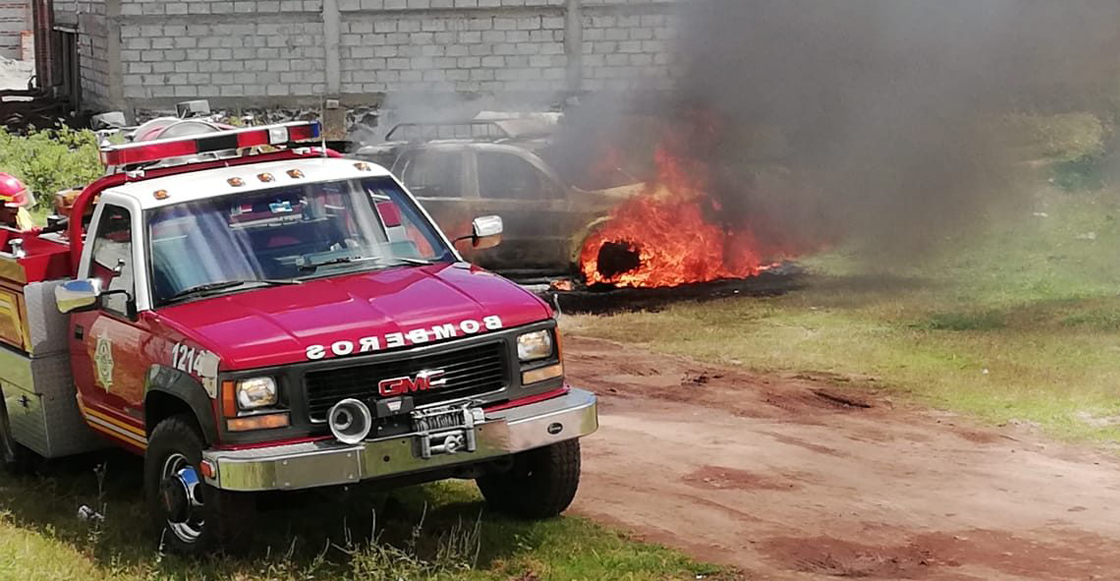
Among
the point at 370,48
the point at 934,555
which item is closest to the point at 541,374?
the point at 934,555

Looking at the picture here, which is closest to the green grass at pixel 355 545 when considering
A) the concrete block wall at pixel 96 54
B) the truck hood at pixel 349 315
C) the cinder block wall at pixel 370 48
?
the truck hood at pixel 349 315

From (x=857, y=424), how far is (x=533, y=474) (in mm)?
3080

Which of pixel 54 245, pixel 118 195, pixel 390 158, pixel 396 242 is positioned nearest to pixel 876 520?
pixel 396 242

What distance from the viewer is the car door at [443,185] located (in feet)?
51.8

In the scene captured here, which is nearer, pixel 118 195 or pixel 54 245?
pixel 118 195

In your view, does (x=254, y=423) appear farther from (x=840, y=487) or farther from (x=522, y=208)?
(x=522, y=208)

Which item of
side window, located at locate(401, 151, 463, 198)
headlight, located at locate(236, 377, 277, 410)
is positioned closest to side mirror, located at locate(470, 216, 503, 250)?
headlight, located at locate(236, 377, 277, 410)

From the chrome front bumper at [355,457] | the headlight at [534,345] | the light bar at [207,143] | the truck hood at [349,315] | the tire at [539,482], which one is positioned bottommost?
the tire at [539,482]

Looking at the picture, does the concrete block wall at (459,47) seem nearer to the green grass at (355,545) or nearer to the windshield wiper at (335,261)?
the green grass at (355,545)

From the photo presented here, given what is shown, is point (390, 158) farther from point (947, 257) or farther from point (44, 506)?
point (44, 506)

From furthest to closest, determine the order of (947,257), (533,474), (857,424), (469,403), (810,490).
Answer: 1. (947,257)
2. (857,424)
3. (810,490)
4. (533,474)
5. (469,403)

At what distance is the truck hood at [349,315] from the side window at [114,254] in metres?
0.46

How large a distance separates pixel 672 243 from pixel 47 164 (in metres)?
8.49

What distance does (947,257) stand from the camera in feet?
52.6
